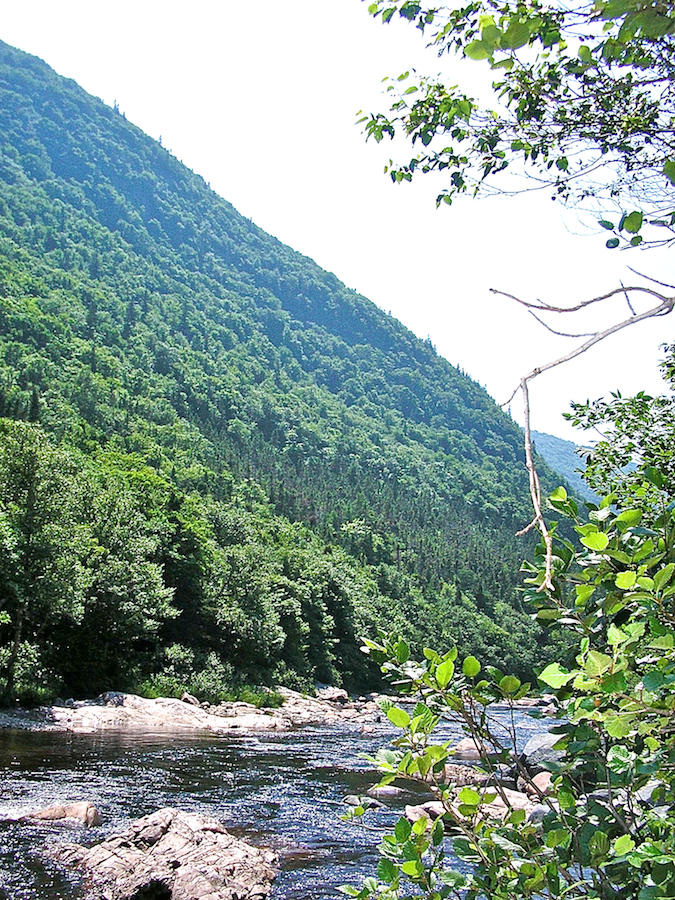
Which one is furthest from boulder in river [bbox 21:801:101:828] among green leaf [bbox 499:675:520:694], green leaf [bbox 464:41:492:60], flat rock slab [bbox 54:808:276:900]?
green leaf [bbox 464:41:492:60]

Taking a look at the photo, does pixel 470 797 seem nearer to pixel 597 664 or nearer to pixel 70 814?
pixel 597 664

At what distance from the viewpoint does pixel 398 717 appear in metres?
2.27

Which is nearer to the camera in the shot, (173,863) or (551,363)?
(551,363)

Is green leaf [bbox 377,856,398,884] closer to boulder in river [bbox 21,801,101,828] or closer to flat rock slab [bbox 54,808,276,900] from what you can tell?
flat rock slab [bbox 54,808,276,900]

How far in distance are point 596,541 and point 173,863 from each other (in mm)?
11318

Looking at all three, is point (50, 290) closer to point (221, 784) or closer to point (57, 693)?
point (57, 693)

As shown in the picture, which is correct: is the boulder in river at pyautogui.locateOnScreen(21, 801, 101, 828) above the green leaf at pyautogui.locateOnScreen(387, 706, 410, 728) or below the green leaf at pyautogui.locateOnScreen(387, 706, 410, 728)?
below

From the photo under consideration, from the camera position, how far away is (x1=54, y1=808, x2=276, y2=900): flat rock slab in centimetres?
1029

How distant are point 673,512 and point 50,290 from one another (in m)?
149

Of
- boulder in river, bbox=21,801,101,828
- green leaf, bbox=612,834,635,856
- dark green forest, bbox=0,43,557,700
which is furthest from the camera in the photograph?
dark green forest, bbox=0,43,557,700

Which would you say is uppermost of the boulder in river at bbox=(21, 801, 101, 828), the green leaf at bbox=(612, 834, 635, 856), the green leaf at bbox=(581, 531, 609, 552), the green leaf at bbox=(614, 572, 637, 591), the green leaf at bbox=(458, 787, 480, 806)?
the green leaf at bbox=(581, 531, 609, 552)

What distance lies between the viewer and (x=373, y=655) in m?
2.62

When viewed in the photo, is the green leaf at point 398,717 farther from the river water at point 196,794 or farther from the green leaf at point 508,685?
the river water at point 196,794

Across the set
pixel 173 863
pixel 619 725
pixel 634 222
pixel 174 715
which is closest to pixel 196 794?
pixel 173 863
